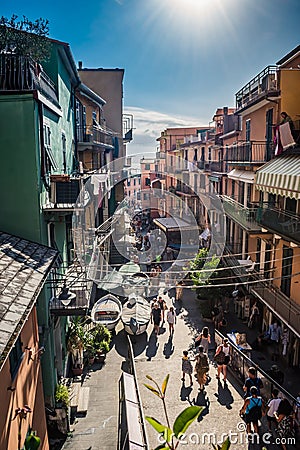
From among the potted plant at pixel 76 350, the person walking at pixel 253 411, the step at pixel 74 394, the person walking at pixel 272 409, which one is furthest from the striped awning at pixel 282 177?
the step at pixel 74 394

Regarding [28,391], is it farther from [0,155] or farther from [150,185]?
[150,185]

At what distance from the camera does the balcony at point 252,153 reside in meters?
17.6

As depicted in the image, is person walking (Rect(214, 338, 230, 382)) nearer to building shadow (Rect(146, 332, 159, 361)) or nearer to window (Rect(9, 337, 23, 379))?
building shadow (Rect(146, 332, 159, 361))

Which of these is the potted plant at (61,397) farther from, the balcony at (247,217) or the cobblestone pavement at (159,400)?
the balcony at (247,217)

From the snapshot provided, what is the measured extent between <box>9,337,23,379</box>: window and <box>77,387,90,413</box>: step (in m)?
5.89

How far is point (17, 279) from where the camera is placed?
24.9 ft

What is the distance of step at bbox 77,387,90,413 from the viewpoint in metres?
12.9

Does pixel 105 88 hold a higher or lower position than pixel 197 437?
higher

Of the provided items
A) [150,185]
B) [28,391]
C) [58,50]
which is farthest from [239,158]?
[150,185]

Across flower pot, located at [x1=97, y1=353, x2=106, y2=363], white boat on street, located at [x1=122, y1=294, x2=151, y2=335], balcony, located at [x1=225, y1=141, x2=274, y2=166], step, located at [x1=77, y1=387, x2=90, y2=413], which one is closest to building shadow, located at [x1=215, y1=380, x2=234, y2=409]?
step, located at [x1=77, y1=387, x2=90, y2=413]

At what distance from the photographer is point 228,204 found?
23.8 metres

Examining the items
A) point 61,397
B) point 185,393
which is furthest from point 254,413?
point 61,397

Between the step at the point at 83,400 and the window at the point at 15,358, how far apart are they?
5.89 metres

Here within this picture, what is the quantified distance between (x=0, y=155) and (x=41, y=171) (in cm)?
114
